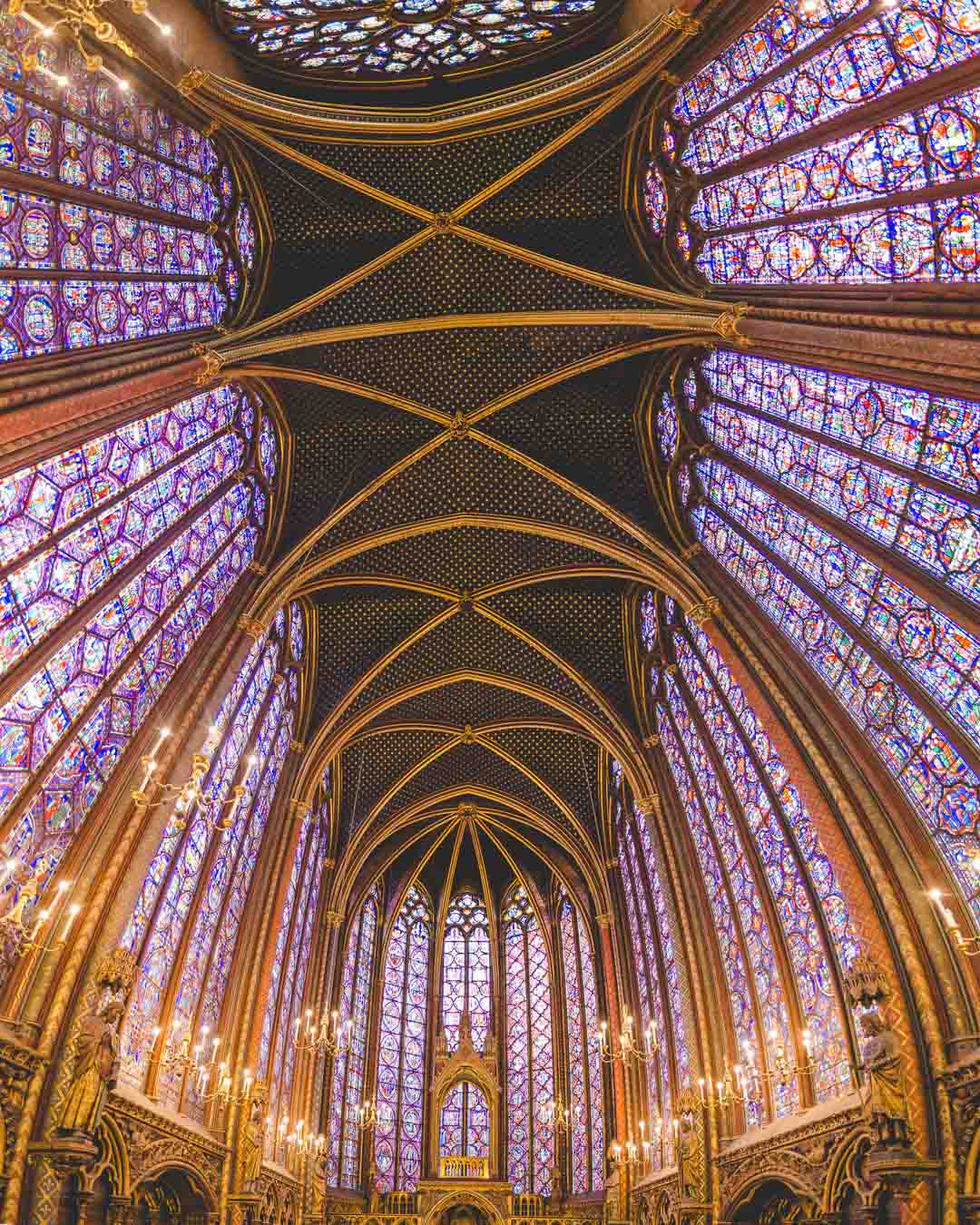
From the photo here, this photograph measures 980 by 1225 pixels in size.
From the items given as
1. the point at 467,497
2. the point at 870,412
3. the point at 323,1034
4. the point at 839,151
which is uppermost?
the point at 467,497

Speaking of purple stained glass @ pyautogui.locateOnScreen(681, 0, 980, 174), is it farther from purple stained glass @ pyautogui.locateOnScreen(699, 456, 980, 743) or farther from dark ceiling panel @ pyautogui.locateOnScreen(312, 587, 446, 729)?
dark ceiling panel @ pyautogui.locateOnScreen(312, 587, 446, 729)

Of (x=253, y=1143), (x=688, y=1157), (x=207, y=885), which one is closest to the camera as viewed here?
(x=688, y=1157)

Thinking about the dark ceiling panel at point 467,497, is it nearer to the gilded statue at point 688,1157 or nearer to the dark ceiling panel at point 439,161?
the dark ceiling panel at point 439,161

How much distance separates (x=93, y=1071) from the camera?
1471 centimetres

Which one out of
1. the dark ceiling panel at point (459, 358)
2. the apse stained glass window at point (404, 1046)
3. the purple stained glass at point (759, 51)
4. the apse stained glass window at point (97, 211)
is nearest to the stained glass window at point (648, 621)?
the dark ceiling panel at point (459, 358)

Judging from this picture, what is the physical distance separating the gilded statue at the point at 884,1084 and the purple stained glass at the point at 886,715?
8.22ft

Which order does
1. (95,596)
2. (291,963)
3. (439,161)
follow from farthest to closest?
1. (291,963)
2. (439,161)
3. (95,596)

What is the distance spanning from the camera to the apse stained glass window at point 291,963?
971 inches

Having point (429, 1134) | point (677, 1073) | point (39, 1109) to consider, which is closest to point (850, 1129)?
point (677, 1073)

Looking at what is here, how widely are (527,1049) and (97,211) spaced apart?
3078 cm

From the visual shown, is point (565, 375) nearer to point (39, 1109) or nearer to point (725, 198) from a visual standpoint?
point (725, 198)

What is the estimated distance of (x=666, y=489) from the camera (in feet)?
74.7

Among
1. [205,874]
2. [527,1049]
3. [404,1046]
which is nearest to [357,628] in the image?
[205,874]

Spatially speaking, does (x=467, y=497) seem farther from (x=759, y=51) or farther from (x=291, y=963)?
(x=291, y=963)
